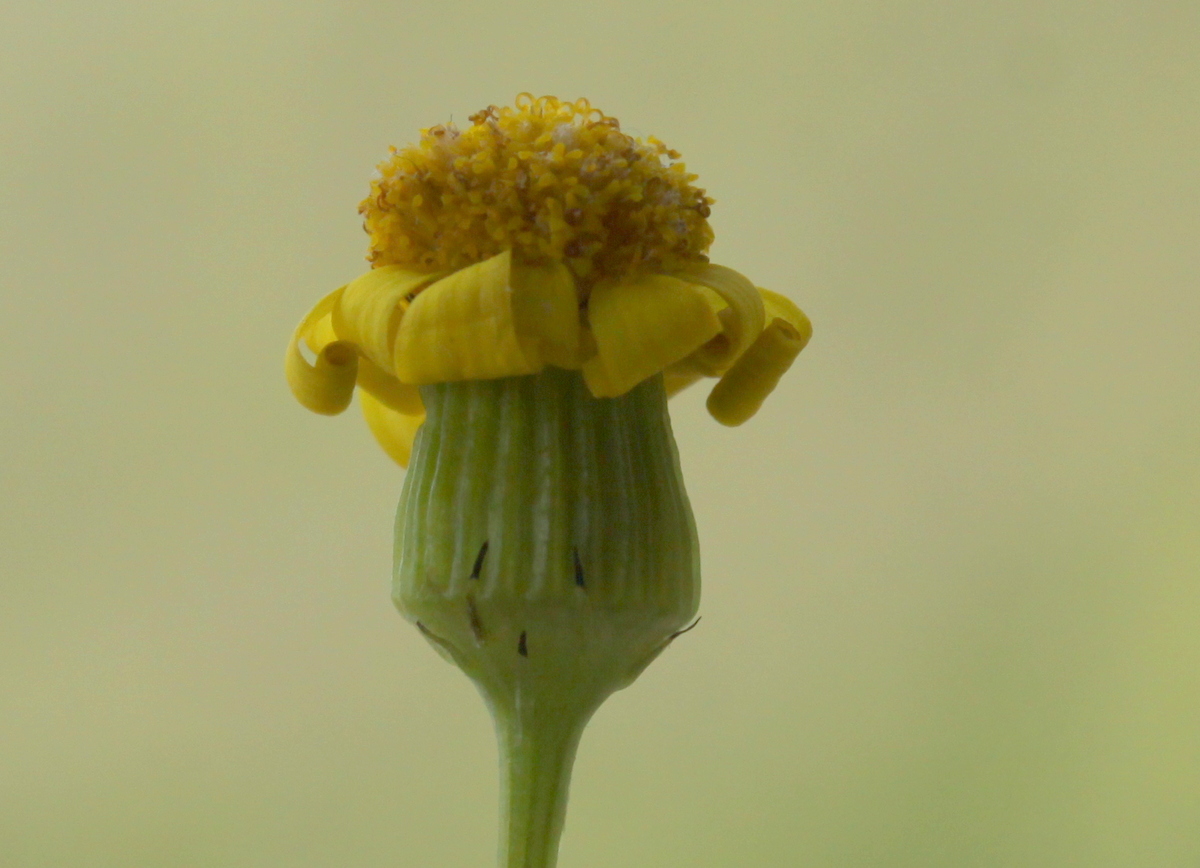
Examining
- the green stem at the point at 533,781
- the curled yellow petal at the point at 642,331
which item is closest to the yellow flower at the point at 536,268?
the curled yellow petal at the point at 642,331

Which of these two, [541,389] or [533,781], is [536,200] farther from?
[533,781]

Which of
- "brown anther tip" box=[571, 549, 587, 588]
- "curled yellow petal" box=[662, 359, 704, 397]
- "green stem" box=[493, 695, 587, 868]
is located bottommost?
"green stem" box=[493, 695, 587, 868]

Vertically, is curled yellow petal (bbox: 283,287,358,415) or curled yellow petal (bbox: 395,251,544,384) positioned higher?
curled yellow petal (bbox: 283,287,358,415)

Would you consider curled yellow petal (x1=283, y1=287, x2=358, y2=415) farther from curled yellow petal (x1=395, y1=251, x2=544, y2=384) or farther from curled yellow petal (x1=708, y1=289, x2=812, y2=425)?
curled yellow petal (x1=708, y1=289, x2=812, y2=425)

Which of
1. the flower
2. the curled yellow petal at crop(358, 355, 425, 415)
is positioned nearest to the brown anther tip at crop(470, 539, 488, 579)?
the flower

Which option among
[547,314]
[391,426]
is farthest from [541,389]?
[391,426]

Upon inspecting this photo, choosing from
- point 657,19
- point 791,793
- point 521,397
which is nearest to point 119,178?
point 657,19

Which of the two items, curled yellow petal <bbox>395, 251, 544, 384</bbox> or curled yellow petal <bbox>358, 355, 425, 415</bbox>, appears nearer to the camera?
curled yellow petal <bbox>395, 251, 544, 384</bbox>
